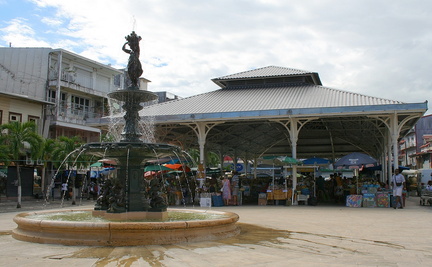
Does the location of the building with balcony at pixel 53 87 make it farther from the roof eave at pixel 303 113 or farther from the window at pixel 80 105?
the roof eave at pixel 303 113

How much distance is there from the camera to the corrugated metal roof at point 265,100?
20.5m

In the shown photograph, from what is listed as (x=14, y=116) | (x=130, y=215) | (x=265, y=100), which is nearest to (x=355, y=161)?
(x=265, y=100)

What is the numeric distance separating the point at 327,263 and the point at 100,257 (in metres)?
3.65

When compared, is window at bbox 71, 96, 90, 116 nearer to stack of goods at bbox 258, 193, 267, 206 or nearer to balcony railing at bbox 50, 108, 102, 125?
balcony railing at bbox 50, 108, 102, 125

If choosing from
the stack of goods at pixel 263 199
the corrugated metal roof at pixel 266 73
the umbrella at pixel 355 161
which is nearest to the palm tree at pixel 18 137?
the corrugated metal roof at pixel 266 73

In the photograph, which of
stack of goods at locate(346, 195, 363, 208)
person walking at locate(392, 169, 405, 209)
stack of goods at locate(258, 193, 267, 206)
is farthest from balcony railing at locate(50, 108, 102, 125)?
person walking at locate(392, 169, 405, 209)

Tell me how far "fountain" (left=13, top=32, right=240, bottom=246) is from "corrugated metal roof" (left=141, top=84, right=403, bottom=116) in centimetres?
998

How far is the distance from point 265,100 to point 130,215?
1382 cm

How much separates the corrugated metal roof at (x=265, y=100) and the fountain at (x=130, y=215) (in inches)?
393

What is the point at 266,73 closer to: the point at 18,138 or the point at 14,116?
the point at 18,138

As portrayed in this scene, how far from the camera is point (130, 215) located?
33.8ft

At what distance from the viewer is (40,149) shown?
75.3 ft

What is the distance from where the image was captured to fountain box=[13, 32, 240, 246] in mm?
7676

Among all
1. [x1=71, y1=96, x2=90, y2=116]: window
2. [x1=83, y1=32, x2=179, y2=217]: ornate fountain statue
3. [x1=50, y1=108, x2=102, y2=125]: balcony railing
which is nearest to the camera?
[x1=83, y1=32, x2=179, y2=217]: ornate fountain statue
